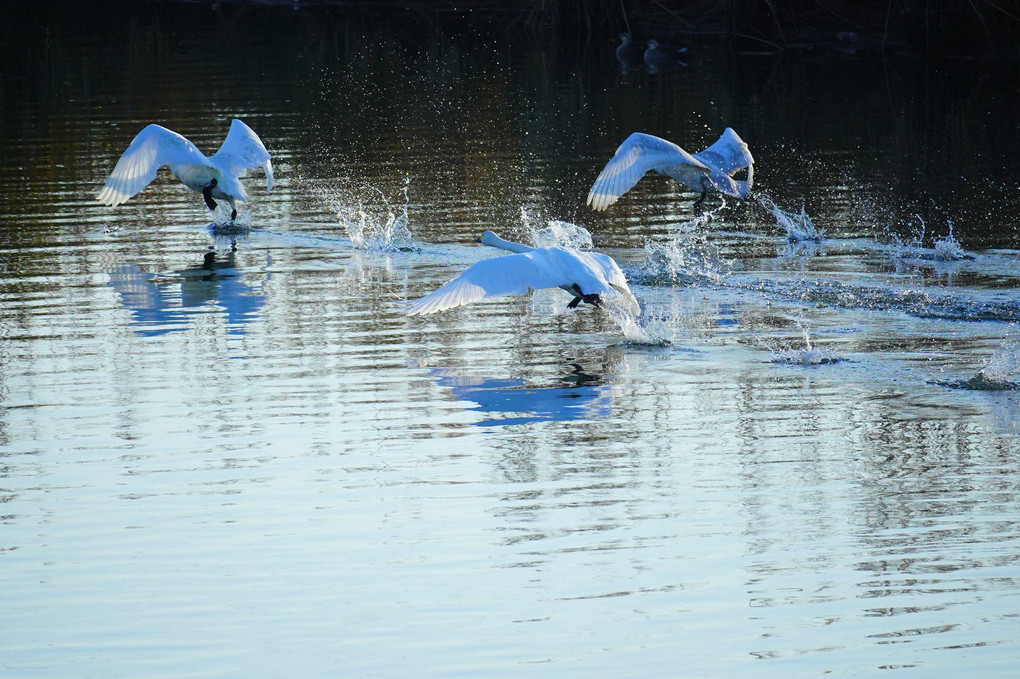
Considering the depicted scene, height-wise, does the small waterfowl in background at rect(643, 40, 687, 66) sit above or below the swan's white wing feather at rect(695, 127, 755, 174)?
above

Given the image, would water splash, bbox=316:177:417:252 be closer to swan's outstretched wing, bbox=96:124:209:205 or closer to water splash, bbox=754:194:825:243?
swan's outstretched wing, bbox=96:124:209:205

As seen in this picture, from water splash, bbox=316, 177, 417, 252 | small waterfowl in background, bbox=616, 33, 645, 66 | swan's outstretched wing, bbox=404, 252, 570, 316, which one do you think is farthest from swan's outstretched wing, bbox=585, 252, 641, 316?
small waterfowl in background, bbox=616, 33, 645, 66

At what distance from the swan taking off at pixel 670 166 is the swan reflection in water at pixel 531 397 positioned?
12.1 feet

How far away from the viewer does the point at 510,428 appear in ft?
30.7

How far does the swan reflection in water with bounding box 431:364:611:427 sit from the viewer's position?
31.7ft

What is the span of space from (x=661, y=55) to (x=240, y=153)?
19113 mm

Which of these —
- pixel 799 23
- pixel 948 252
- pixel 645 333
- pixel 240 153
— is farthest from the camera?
pixel 799 23

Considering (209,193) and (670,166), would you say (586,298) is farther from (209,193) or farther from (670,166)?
(209,193)

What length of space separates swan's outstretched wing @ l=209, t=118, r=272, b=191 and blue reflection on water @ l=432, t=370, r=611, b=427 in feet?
21.1

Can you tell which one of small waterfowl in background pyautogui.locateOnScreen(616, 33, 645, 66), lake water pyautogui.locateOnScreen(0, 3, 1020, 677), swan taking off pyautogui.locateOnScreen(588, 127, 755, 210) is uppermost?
small waterfowl in background pyautogui.locateOnScreen(616, 33, 645, 66)

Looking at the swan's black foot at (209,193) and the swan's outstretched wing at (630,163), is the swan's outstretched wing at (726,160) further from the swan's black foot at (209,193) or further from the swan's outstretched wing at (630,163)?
the swan's black foot at (209,193)

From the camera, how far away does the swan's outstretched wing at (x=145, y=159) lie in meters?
15.5

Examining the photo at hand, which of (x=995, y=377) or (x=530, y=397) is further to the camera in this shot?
(x=530, y=397)

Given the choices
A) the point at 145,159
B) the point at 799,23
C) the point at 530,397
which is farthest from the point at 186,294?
the point at 799,23
